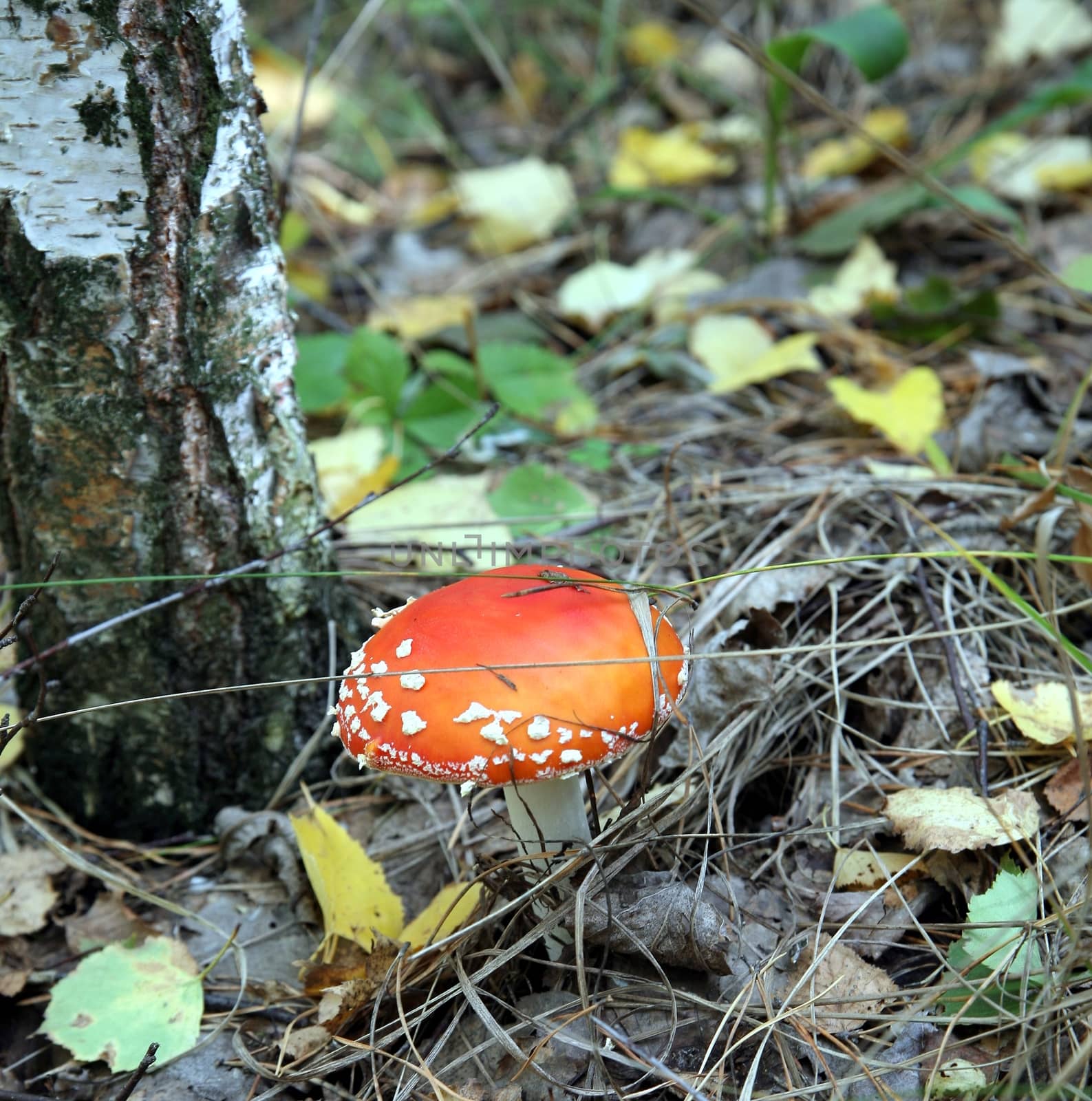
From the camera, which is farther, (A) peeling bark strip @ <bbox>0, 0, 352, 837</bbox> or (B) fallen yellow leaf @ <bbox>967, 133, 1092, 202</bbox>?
(B) fallen yellow leaf @ <bbox>967, 133, 1092, 202</bbox>

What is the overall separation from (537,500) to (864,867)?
4.18 feet

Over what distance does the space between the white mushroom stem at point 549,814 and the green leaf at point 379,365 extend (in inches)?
62.2

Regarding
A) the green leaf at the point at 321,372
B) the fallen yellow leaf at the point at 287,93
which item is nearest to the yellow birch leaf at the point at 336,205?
the fallen yellow leaf at the point at 287,93

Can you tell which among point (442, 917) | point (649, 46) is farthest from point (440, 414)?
point (649, 46)

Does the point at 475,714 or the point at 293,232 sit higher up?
the point at 293,232

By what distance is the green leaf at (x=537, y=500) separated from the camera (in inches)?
105

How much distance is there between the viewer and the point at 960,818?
179cm

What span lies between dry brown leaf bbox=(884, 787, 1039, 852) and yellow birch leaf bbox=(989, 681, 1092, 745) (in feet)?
0.40

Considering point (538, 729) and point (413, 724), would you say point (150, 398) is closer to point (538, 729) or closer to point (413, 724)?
point (413, 724)

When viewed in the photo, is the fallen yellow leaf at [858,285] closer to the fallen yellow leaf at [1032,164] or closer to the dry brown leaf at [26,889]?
the fallen yellow leaf at [1032,164]

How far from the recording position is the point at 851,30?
339cm

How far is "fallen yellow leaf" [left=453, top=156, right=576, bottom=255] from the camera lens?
14.6 ft

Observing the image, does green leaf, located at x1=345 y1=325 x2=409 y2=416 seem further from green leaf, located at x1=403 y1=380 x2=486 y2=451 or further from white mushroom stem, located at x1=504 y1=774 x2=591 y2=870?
white mushroom stem, located at x1=504 y1=774 x2=591 y2=870

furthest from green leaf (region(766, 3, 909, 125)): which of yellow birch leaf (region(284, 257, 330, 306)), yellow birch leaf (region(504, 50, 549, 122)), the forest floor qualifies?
yellow birch leaf (region(504, 50, 549, 122))
